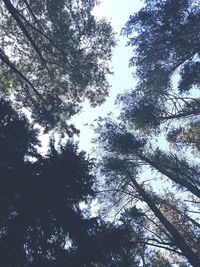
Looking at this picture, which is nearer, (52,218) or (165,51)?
(52,218)

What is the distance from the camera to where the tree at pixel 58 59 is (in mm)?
14648

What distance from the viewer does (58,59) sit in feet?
50.8

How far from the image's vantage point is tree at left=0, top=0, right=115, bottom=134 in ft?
48.1

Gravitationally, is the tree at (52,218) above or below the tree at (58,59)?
below

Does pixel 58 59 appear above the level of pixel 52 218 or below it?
above

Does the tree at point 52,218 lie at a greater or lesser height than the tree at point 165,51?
lesser

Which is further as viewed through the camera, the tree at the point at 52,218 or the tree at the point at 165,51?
the tree at the point at 165,51

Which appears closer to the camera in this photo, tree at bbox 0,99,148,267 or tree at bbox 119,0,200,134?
tree at bbox 0,99,148,267

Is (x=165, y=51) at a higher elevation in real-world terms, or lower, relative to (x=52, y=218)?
higher

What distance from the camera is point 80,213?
10008 mm

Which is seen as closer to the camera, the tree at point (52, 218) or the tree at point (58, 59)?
the tree at point (52, 218)

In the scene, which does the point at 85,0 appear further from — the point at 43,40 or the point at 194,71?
the point at 194,71

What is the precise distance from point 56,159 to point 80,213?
65.9 inches

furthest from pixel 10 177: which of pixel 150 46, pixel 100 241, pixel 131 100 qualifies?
pixel 131 100
